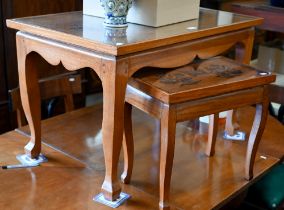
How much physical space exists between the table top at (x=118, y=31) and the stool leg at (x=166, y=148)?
6.9 inches

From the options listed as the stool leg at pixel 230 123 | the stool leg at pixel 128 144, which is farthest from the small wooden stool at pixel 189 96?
the stool leg at pixel 230 123

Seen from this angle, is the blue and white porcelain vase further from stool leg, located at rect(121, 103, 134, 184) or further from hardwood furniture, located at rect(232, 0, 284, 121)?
hardwood furniture, located at rect(232, 0, 284, 121)

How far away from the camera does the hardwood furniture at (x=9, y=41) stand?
217 cm

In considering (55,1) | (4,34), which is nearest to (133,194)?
(4,34)

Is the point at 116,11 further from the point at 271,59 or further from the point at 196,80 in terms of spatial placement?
the point at 271,59

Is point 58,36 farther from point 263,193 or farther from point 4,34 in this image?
Answer: point 4,34

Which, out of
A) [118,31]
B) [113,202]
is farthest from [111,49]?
[113,202]

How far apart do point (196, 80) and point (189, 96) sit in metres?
0.13

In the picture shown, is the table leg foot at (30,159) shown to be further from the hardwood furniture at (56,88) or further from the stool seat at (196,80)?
the stool seat at (196,80)

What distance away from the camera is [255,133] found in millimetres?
1357

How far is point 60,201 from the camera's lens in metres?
1.20

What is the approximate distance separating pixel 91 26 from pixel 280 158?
74cm

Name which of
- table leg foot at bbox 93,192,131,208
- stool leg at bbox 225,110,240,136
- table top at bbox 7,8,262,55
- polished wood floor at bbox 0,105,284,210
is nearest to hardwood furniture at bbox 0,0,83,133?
polished wood floor at bbox 0,105,284,210

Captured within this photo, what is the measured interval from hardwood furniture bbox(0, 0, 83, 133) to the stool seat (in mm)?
1135
